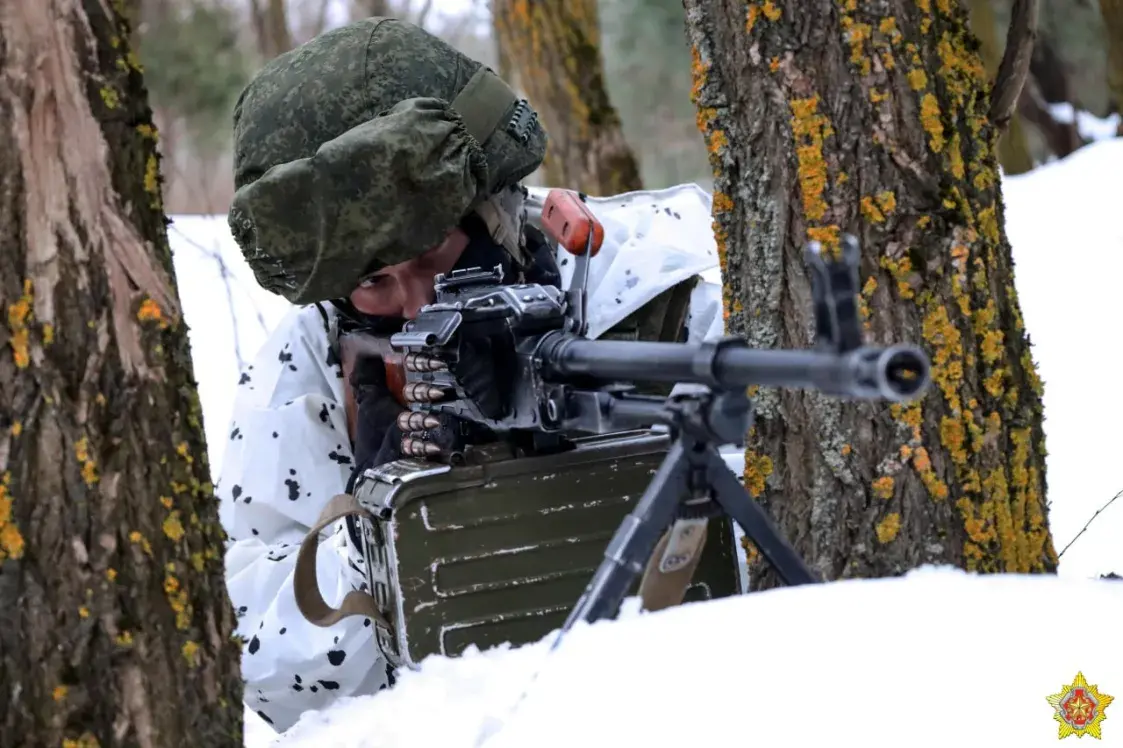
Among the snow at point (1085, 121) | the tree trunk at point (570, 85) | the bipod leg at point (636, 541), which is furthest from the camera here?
the snow at point (1085, 121)

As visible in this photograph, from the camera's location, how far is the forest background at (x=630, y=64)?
35.1ft

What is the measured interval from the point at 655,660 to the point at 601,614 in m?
0.08

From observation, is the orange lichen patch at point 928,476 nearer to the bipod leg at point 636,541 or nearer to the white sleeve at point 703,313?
the bipod leg at point 636,541

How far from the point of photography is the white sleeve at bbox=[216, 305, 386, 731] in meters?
2.57

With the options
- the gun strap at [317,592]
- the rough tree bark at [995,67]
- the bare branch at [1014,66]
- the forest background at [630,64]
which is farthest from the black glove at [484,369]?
the rough tree bark at [995,67]

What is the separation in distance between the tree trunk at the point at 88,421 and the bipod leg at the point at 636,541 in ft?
1.52

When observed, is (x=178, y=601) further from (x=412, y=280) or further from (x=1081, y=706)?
(x=412, y=280)

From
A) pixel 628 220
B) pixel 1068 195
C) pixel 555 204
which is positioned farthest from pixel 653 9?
pixel 555 204

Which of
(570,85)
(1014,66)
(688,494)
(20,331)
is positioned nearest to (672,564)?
(688,494)

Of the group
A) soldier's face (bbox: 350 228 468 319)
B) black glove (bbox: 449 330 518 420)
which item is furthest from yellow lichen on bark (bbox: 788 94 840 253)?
soldier's face (bbox: 350 228 468 319)

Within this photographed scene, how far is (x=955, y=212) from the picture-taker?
1.93 meters

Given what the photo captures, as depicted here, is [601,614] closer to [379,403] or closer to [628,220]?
[379,403]

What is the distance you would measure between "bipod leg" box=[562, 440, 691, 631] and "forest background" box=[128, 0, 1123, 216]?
7977 millimetres

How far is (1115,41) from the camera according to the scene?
885cm
